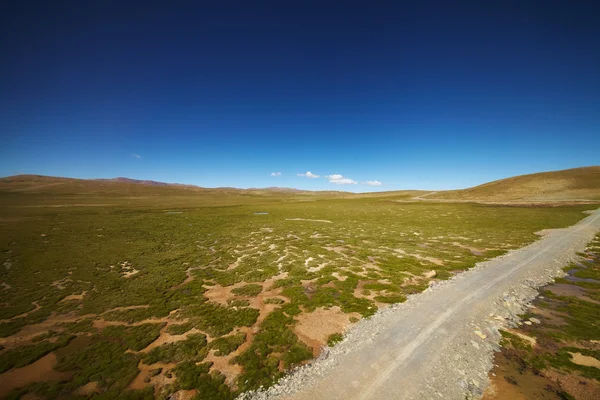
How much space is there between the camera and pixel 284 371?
31.6 feet

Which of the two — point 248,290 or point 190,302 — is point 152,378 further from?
point 248,290

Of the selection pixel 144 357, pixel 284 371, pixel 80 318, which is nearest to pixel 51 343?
pixel 80 318

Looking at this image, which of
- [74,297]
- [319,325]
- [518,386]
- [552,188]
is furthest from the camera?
[552,188]

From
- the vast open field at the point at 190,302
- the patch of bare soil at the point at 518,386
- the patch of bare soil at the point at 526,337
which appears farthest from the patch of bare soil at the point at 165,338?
the patch of bare soil at the point at 526,337

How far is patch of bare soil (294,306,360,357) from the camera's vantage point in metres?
11.7

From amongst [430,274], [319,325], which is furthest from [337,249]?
[319,325]

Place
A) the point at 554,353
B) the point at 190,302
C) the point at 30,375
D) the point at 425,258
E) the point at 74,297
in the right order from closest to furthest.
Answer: the point at 30,375 → the point at 554,353 → the point at 190,302 → the point at 74,297 → the point at 425,258

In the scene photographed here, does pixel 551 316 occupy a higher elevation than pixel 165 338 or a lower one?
higher

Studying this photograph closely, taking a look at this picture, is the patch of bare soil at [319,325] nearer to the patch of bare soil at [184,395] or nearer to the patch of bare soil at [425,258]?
the patch of bare soil at [184,395]

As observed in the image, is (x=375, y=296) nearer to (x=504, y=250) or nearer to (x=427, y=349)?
(x=427, y=349)

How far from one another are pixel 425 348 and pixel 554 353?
5611 mm

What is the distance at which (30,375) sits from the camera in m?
9.88

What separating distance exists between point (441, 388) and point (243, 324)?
10.0 m

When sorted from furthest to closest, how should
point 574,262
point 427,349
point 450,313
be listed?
point 574,262, point 450,313, point 427,349
